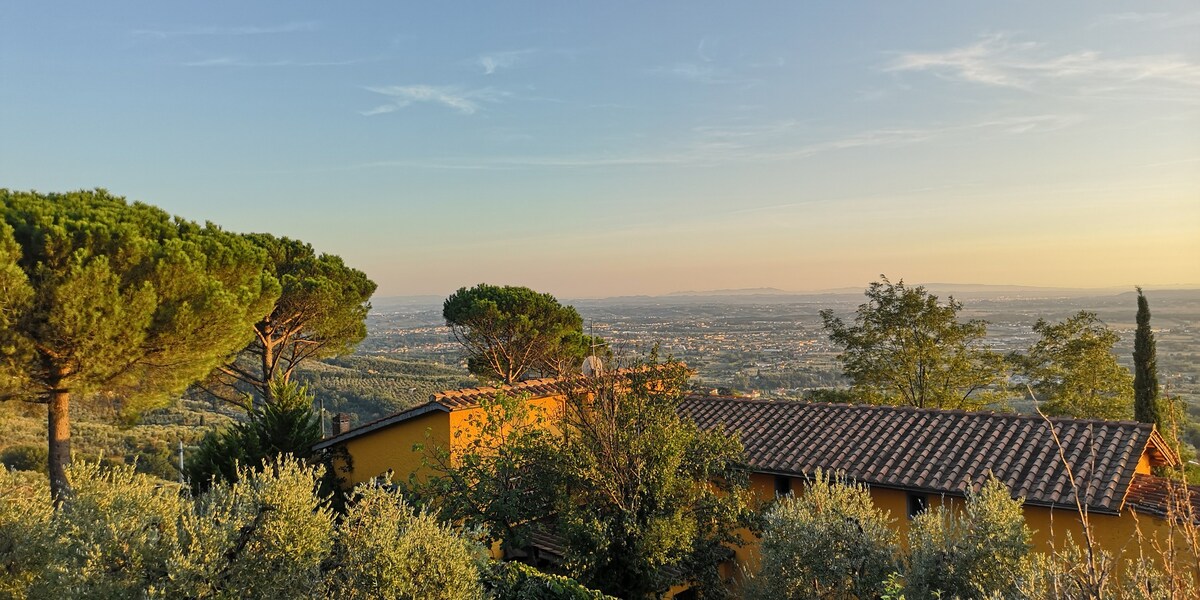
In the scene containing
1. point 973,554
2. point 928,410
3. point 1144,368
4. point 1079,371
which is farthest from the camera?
point 1144,368

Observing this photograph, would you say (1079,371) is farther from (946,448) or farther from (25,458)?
(25,458)

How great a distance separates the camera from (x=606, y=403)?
10.4m

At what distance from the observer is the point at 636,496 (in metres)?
9.84

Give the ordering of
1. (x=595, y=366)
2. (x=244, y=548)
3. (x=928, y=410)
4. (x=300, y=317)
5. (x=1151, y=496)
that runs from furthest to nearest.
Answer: (x=300, y=317) < (x=928, y=410) < (x=595, y=366) < (x=1151, y=496) < (x=244, y=548)

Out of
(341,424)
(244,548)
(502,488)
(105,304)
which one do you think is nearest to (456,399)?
(502,488)

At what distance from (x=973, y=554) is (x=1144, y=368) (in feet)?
63.4

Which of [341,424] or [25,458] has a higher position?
[341,424]

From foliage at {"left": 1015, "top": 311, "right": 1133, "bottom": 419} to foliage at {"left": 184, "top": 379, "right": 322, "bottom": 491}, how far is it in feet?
66.8

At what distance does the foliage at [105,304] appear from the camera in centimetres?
1276

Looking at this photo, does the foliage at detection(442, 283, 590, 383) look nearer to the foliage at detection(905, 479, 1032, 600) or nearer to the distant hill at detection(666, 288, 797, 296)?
the foliage at detection(905, 479, 1032, 600)

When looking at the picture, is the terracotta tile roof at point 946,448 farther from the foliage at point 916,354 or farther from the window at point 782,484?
the foliage at point 916,354

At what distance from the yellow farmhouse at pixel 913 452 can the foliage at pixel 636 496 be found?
3.78 ft

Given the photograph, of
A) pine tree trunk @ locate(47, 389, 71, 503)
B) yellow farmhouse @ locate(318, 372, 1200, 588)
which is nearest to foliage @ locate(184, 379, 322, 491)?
yellow farmhouse @ locate(318, 372, 1200, 588)

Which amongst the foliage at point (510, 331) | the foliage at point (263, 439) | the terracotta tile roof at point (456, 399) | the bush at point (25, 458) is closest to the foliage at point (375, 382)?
the foliage at point (510, 331)
